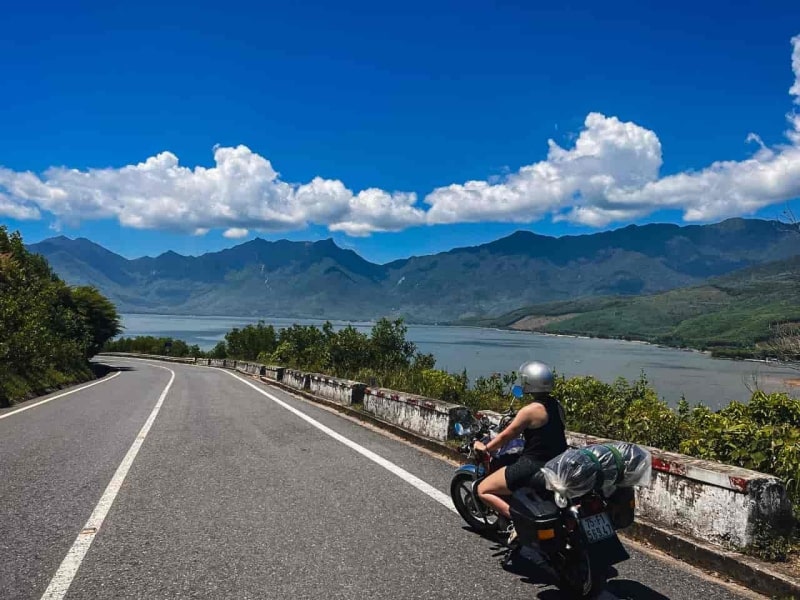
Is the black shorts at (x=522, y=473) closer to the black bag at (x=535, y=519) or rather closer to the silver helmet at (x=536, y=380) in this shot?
the black bag at (x=535, y=519)

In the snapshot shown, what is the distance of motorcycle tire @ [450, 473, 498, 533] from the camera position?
471 centimetres

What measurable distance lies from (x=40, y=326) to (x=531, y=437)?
2366 centimetres

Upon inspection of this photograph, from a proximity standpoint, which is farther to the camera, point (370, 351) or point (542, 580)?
point (370, 351)

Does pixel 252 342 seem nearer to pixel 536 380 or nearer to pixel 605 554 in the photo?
pixel 536 380

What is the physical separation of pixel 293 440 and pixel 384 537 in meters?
4.94

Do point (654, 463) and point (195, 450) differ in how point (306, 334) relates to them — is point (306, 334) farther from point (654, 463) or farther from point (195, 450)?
point (654, 463)

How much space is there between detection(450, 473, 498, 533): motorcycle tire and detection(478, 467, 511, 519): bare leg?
34 cm

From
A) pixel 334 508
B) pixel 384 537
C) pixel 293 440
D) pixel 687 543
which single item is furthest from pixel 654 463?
pixel 293 440

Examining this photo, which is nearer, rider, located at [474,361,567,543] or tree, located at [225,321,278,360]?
rider, located at [474,361,567,543]

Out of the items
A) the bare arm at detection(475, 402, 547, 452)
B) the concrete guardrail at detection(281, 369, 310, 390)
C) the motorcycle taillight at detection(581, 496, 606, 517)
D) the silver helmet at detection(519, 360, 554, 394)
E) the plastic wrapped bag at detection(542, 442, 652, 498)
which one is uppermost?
the silver helmet at detection(519, 360, 554, 394)

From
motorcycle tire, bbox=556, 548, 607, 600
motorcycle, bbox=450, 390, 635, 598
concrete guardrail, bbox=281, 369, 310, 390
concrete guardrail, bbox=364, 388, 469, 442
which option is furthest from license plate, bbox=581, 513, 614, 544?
concrete guardrail, bbox=281, 369, 310, 390

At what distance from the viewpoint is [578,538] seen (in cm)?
354

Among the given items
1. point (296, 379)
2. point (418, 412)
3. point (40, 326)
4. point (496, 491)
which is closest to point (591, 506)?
point (496, 491)

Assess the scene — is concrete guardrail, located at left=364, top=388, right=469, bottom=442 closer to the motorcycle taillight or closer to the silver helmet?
the silver helmet
